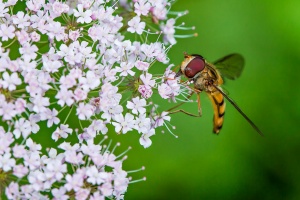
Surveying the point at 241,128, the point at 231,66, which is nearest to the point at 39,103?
the point at 231,66

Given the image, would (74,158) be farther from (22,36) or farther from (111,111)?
(22,36)

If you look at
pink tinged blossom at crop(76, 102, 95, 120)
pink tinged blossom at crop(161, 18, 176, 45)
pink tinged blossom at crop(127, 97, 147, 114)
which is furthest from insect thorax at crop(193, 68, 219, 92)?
pink tinged blossom at crop(76, 102, 95, 120)

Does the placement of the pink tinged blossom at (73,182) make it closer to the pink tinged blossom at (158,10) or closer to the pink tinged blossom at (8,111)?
the pink tinged blossom at (8,111)

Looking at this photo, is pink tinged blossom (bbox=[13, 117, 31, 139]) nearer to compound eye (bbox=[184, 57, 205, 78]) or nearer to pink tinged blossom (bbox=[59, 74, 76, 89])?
pink tinged blossom (bbox=[59, 74, 76, 89])

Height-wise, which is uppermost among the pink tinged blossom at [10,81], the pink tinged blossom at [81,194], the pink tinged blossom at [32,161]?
the pink tinged blossom at [10,81]

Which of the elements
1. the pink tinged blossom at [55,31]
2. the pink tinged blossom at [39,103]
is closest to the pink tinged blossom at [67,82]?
the pink tinged blossom at [39,103]

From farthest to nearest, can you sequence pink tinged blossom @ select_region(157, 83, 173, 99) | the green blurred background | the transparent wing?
1. the green blurred background
2. the transparent wing
3. pink tinged blossom @ select_region(157, 83, 173, 99)
